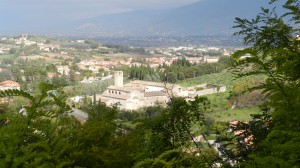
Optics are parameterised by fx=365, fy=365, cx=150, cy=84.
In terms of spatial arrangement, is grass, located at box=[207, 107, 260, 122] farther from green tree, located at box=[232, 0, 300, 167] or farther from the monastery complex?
green tree, located at box=[232, 0, 300, 167]

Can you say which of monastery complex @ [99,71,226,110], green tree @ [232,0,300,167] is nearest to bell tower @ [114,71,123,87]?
monastery complex @ [99,71,226,110]

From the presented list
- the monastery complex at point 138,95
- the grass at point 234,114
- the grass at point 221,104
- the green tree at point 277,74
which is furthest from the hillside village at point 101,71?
the grass at point 234,114

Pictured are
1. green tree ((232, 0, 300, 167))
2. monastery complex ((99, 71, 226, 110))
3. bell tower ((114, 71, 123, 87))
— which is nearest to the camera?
green tree ((232, 0, 300, 167))

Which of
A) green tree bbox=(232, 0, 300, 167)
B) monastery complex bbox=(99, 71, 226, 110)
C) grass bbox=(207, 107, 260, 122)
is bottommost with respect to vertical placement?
monastery complex bbox=(99, 71, 226, 110)

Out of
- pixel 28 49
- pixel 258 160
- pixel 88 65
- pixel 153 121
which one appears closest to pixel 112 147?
pixel 153 121

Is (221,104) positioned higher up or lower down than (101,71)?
higher up

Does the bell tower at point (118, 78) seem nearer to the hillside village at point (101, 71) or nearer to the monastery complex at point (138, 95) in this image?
the hillside village at point (101, 71)

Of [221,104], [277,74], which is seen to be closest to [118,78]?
[221,104]

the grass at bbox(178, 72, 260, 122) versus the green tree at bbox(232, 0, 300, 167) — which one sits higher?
the green tree at bbox(232, 0, 300, 167)

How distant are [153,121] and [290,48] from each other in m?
1.09

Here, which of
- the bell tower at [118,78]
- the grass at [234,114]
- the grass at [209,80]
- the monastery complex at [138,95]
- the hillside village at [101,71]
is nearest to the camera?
the grass at [234,114]

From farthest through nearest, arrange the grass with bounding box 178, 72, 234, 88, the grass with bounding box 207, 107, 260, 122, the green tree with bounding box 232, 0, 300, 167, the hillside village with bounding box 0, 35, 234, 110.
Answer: the grass with bounding box 178, 72, 234, 88 → the hillside village with bounding box 0, 35, 234, 110 → the grass with bounding box 207, 107, 260, 122 → the green tree with bounding box 232, 0, 300, 167

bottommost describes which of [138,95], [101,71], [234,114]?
[101,71]

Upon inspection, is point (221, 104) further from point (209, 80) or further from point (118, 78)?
point (209, 80)
